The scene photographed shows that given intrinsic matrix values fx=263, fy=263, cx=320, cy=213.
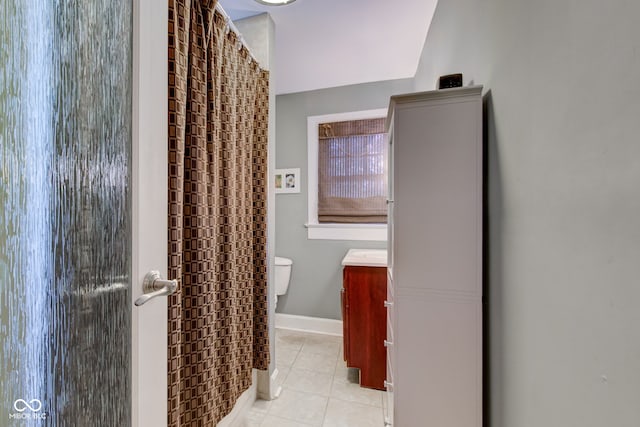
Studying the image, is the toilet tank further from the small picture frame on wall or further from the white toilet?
the small picture frame on wall

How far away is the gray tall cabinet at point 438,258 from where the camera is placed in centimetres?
95

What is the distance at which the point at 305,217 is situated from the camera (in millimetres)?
2857

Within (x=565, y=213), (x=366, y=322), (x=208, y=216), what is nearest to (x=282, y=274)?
(x=366, y=322)

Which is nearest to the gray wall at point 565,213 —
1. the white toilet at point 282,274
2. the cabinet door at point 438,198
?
the cabinet door at point 438,198

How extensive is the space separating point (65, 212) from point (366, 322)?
1772mm

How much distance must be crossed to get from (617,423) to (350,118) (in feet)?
8.80

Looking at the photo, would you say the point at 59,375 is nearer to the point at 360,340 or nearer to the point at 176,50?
the point at 176,50

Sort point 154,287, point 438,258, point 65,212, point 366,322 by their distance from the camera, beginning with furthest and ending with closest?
point 366,322
point 438,258
point 154,287
point 65,212

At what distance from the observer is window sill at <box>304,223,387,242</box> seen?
104 inches

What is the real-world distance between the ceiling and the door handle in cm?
175

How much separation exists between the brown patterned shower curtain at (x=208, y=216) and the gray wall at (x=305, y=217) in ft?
4.07

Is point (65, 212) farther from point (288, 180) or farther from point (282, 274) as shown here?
point (288, 180)

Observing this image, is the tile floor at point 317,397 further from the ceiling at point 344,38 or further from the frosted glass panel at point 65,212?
the ceiling at point 344,38

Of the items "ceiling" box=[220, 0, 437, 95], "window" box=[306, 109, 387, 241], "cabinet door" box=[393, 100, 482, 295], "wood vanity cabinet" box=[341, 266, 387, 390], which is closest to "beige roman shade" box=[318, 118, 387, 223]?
"window" box=[306, 109, 387, 241]
